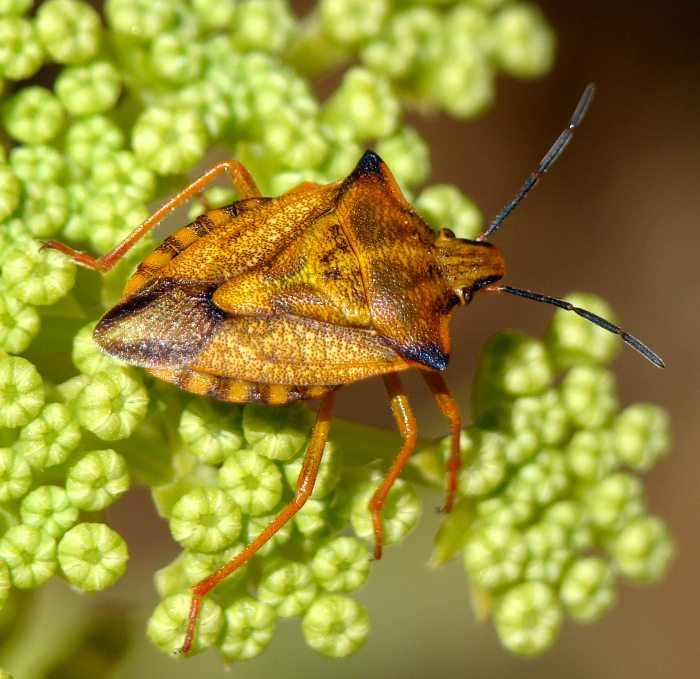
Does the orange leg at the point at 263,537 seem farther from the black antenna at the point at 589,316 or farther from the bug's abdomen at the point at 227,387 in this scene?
the black antenna at the point at 589,316

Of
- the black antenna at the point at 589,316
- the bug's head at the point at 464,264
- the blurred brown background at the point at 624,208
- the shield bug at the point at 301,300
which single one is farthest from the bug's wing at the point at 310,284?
the blurred brown background at the point at 624,208

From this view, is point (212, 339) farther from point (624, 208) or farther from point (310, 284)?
point (624, 208)

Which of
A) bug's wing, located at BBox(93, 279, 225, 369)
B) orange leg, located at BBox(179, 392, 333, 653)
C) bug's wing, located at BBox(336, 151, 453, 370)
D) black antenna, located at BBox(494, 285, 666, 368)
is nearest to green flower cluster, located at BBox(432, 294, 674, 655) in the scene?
black antenna, located at BBox(494, 285, 666, 368)

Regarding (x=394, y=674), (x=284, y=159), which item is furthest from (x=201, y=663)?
(x=284, y=159)

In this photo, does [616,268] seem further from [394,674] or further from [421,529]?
[394,674]

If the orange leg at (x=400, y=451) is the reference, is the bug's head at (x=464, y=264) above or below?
above

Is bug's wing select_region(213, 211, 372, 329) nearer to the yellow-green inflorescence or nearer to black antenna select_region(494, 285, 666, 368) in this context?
the yellow-green inflorescence
